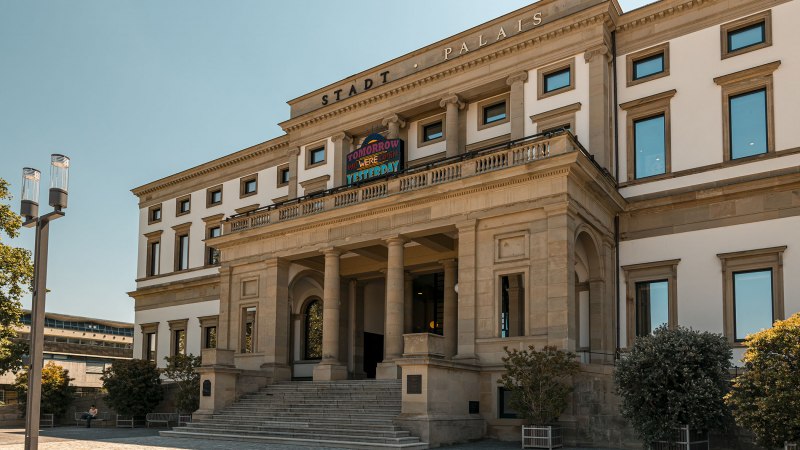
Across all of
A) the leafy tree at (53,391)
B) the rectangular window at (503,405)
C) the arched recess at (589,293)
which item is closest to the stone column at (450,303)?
the arched recess at (589,293)

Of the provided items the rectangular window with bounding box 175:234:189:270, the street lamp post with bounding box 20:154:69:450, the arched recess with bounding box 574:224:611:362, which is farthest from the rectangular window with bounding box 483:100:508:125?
the rectangular window with bounding box 175:234:189:270

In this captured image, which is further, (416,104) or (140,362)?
(140,362)

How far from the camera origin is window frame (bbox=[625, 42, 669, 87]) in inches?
1208

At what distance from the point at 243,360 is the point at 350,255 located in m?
6.96

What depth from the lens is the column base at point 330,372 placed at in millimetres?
31594

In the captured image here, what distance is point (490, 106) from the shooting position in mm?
34719

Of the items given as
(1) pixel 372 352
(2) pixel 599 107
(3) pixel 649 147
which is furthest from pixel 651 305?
(1) pixel 372 352

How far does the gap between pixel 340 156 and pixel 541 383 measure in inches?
743

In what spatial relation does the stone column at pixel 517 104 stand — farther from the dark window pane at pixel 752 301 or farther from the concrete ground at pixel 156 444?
the concrete ground at pixel 156 444

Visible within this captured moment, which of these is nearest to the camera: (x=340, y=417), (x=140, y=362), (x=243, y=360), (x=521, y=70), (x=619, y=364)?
(x=619, y=364)

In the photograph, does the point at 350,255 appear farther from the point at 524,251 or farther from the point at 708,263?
the point at 708,263

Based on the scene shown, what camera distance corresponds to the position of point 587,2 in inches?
1252

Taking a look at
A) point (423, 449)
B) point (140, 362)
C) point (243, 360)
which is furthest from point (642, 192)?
point (140, 362)

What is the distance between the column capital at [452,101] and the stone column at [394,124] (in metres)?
2.48
